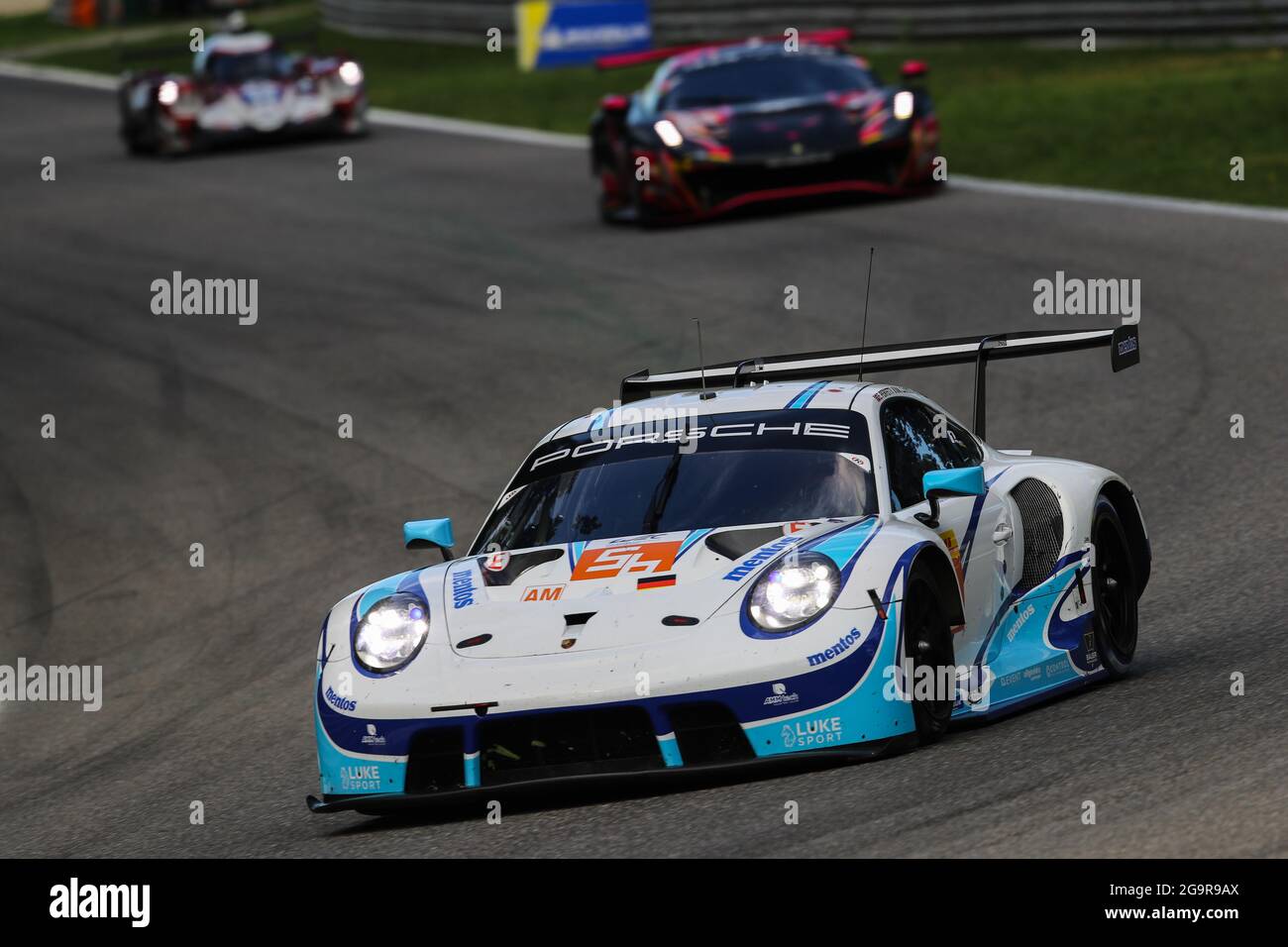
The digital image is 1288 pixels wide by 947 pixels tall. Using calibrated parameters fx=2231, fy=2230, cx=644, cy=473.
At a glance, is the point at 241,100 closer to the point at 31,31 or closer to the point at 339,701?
the point at 339,701

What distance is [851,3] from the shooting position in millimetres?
29469

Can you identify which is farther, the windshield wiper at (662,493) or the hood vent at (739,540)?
the windshield wiper at (662,493)

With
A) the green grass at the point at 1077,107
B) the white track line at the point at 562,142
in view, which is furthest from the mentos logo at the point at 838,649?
the green grass at the point at 1077,107

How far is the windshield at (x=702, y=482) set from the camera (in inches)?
274

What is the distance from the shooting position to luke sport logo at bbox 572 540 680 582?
6.55m

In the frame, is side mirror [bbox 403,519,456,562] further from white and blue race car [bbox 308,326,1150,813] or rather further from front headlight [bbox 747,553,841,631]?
front headlight [bbox 747,553,841,631]

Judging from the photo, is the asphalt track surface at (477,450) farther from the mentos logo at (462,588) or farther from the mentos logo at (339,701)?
the mentos logo at (462,588)

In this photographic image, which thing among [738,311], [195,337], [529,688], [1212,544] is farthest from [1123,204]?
[529,688]

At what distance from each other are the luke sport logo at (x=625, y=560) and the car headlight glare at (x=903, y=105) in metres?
11.9

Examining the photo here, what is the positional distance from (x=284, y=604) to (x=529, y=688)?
13.8ft

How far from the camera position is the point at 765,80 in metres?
19.0

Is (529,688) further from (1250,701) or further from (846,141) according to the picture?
(846,141)

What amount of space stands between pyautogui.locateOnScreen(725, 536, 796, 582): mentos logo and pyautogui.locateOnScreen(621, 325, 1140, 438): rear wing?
1.38m

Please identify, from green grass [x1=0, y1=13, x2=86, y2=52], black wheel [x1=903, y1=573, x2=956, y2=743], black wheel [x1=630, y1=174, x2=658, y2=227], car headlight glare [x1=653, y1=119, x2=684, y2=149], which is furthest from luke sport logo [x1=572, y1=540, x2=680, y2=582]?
green grass [x1=0, y1=13, x2=86, y2=52]
